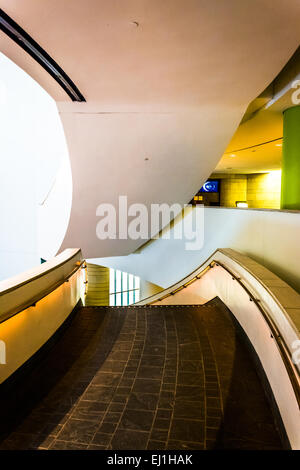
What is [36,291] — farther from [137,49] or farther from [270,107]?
[270,107]

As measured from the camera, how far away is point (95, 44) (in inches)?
179

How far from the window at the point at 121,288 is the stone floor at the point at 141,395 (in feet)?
68.3

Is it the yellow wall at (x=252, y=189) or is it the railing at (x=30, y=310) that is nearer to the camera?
the railing at (x=30, y=310)

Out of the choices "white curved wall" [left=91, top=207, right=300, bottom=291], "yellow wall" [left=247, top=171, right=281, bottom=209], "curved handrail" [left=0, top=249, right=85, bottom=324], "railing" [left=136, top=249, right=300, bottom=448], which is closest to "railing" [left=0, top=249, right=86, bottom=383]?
"curved handrail" [left=0, top=249, right=85, bottom=324]

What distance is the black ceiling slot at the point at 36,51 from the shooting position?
4.02m

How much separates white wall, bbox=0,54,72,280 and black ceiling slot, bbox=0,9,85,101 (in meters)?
5.02

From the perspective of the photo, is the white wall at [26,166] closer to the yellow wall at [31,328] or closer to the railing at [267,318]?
the yellow wall at [31,328]

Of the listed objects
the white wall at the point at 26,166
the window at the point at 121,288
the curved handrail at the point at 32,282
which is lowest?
the window at the point at 121,288

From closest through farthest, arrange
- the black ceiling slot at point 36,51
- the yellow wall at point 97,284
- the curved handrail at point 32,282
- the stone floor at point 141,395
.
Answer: the stone floor at point 141,395 → the curved handrail at point 32,282 → the black ceiling slot at point 36,51 → the yellow wall at point 97,284

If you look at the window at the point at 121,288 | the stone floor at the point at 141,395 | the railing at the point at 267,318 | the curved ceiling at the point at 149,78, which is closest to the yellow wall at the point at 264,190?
the window at the point at 121,288

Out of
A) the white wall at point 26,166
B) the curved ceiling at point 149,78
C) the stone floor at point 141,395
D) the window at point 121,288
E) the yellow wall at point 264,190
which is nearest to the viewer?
the stone floor at point 141,395

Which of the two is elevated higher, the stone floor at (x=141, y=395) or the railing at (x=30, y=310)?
the railing at (x=30, y=310)

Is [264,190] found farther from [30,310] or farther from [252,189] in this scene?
[30,310]

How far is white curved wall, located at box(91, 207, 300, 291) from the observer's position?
4461mm
